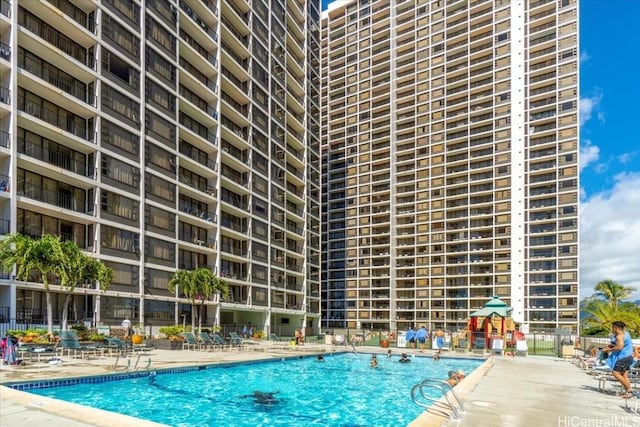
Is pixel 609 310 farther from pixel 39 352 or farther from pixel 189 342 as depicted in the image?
pixel 39 352

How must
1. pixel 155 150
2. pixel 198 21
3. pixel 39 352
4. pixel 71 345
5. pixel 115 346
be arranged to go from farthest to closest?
1. pixel 198 21
2. pixel 155 150
3. pixel 115 346
4. pixel 71 345
5. pixel 39 352

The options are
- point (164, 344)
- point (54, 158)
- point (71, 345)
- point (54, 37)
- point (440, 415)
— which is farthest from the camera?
point (54, 37)

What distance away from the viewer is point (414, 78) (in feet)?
304

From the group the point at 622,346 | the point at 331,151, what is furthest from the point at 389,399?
the point at 331,151

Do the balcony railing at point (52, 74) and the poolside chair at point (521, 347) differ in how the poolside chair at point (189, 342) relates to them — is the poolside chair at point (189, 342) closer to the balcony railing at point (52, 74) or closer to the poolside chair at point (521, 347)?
the poolside chair at point (521, 347)

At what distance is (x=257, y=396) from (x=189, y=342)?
43.3 ft

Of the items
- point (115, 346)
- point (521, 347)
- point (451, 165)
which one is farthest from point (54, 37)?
point (451, 165)

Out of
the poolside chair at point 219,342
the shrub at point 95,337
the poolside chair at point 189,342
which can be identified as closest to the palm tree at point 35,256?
the shrub at point 95,337

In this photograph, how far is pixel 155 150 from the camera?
134 ft

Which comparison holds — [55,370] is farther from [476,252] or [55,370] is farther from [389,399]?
[476,252]

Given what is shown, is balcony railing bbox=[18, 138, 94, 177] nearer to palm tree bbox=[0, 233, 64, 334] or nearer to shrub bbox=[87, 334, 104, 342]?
palm tree bbox=[0, 233, 64, 334]

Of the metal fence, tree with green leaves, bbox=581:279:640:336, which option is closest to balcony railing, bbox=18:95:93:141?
the metal fence

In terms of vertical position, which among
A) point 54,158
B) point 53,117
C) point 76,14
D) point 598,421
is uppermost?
point 76,14

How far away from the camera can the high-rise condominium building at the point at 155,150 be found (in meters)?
31.0
